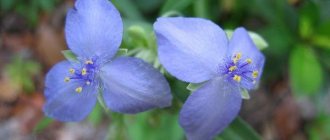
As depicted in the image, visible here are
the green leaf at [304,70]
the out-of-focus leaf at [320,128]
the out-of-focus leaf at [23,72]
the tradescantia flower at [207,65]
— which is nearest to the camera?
the tradescantia flower at [207,65]

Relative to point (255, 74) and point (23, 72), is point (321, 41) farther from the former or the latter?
point (23, 72)

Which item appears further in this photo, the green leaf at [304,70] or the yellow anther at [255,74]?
the green leaf at [304,70]

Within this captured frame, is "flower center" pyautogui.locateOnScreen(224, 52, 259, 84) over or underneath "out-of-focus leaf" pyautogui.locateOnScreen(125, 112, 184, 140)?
over

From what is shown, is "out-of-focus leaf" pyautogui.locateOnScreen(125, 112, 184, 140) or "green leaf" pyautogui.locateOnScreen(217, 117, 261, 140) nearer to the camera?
"green leaf" pyautogui.locateOnScreen(217, 117, 261, 140)

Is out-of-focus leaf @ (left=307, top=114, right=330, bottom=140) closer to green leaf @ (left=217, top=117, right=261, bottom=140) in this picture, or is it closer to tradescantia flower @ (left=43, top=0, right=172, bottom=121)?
green leaf @ (left=217, top=117, right=261, bottom=140)

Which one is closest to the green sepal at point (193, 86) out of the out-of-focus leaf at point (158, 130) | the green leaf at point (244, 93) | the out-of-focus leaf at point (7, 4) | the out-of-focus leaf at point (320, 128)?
the green leaf at point (244, 93)

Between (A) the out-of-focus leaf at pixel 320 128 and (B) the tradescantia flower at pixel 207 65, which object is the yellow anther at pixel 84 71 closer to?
(B) the tradescantia flower at pixel 207 65

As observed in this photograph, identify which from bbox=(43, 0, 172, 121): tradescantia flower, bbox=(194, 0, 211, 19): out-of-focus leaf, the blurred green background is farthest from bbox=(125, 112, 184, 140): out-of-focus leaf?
bbox=(43, 0, 172, 121): tradescantia flower

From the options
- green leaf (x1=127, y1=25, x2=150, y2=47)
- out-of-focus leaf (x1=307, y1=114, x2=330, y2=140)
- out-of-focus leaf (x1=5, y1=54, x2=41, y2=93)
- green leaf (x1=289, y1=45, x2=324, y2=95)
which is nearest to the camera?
green leaf (x1=127, y1=25, x2=150, y2=47)
